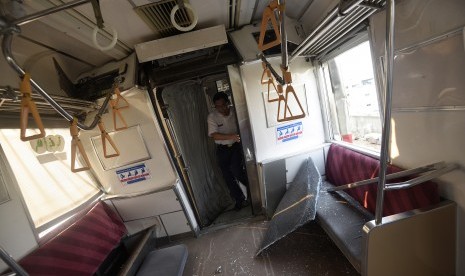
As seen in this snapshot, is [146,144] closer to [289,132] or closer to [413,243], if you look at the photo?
[289,132]

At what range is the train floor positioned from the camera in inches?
93.7

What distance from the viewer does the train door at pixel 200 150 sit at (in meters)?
3.62

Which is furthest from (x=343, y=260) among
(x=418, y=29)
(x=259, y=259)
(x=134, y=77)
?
(x=134, y=77)

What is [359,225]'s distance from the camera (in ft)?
7.38

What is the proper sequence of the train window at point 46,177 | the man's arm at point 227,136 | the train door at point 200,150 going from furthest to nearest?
the train door at point 200,150 → the man's arm at point 227,136 → the train window at point 46,177

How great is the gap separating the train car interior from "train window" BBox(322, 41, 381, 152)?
22 mm

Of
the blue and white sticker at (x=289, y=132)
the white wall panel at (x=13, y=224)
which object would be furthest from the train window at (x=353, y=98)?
the white wall panel at (x=13, y=224)

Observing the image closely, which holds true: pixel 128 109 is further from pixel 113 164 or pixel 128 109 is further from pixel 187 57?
pixel 187 57

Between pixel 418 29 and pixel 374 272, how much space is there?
180 cm

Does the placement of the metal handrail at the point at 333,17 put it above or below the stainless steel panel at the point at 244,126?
above

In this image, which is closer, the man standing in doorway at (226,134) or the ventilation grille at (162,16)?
the ventilation grille at (162,16)

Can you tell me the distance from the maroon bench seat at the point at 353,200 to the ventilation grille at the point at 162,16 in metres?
2.33

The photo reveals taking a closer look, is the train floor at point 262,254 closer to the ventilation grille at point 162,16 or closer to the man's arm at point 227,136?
the man's arm at point 227,136

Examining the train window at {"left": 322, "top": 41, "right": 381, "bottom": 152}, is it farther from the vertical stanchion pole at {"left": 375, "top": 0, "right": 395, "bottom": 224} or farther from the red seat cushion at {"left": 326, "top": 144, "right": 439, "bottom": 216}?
the vertical stanchion pole at {"left": 375, "top": 0, "right": 395, "bottom": 224}
